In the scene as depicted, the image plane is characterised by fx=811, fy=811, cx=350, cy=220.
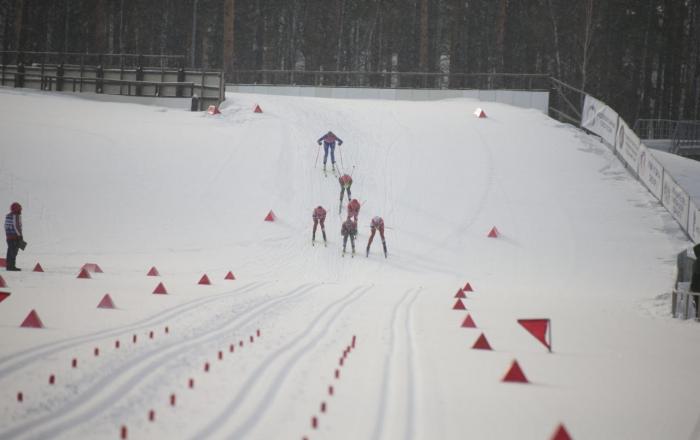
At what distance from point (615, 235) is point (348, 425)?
756 inches

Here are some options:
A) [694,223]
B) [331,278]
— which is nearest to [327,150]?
→ [331,278]

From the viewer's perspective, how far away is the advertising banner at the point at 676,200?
23.1 m

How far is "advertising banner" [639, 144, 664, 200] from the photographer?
85.1 ft

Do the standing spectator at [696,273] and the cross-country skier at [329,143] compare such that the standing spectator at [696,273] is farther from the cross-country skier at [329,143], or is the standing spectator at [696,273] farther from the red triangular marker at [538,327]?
the cross-country skier at [329,143]

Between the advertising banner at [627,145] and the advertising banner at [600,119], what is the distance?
586 millimetres

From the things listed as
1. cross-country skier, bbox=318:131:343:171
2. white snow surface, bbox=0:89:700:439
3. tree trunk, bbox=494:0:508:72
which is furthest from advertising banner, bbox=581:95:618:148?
tree trunk, bbox=494:0:508:72

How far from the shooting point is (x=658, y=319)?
14547 mm

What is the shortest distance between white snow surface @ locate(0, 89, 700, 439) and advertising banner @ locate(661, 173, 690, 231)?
1.46 feet

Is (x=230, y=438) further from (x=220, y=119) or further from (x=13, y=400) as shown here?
(x=220, y=119)

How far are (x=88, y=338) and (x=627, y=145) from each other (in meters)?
24.0

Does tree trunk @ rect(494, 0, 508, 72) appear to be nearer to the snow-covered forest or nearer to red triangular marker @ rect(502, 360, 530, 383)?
the snow-covered forest

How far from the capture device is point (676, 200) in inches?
945

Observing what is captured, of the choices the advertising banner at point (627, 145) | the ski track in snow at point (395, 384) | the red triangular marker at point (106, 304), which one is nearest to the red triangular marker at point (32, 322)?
the red triangular marker at point (106, 304)

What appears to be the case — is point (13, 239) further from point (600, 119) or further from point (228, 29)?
point (228, 29)
